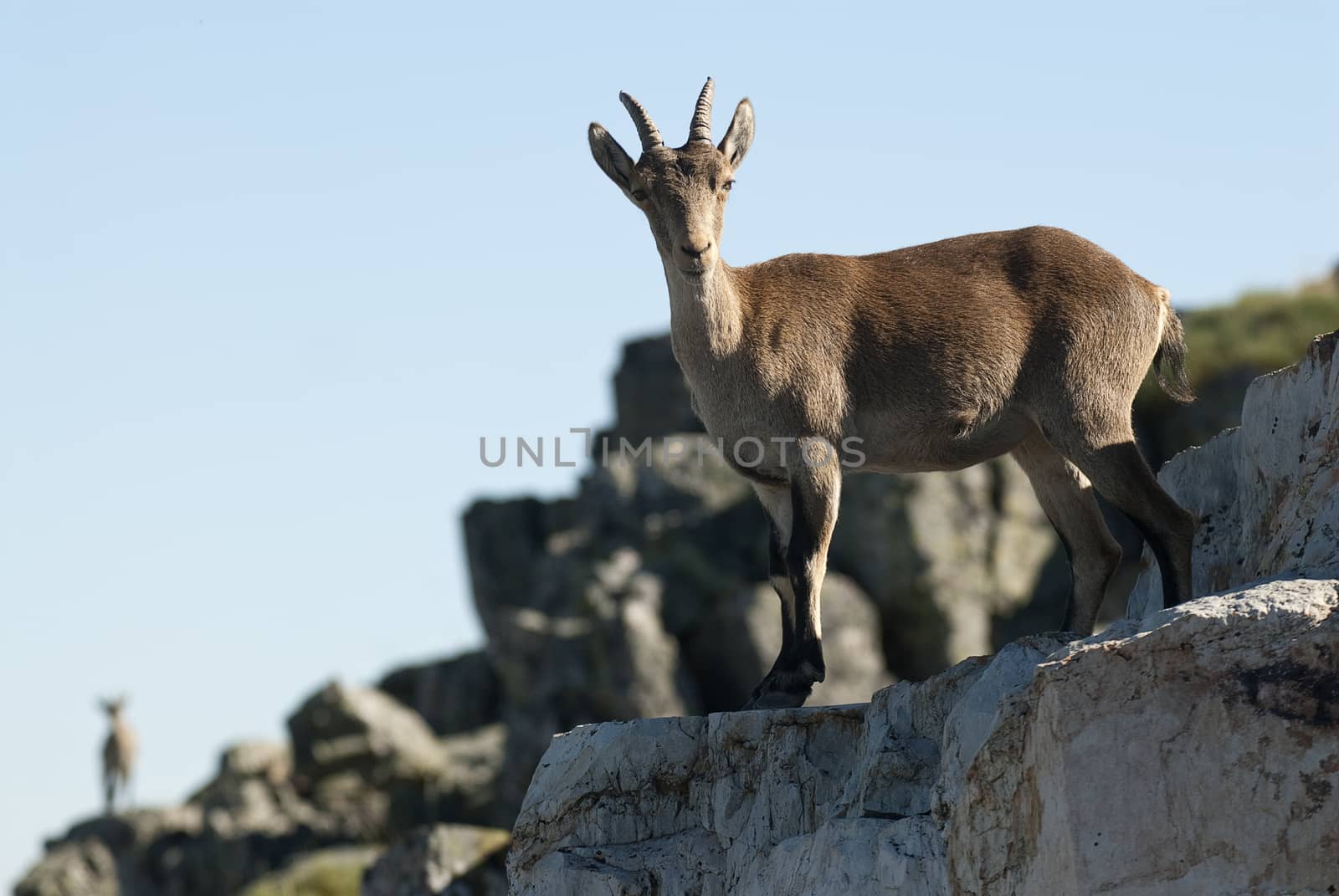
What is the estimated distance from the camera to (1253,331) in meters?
34.6

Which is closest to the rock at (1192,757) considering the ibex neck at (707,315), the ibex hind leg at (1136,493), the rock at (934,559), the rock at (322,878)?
the ibex hind leg at (1136,493)

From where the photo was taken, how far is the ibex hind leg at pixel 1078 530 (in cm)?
1005

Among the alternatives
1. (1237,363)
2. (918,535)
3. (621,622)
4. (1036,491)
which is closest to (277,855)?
(621,622)

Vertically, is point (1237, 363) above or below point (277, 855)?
above

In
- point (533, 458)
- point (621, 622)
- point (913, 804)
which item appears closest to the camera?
point (913, 804)

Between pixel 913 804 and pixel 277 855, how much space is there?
2502 cm

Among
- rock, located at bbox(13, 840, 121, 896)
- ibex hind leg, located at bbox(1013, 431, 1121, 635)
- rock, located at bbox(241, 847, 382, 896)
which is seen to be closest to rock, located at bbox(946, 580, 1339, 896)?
ibex hind leg, located at bbox(1013, 431, 1121, 635)

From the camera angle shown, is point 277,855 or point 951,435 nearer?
point 951,435

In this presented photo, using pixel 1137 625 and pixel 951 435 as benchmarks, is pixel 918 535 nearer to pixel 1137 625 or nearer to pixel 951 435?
A: pixel 951 435

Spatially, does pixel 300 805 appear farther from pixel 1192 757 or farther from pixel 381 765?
pixel 1192 757

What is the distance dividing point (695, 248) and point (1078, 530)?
3.13 metres

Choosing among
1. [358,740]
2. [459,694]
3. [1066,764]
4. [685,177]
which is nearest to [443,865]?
[685,177]

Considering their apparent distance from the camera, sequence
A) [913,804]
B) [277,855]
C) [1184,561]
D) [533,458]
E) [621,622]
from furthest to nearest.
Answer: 1. [277,855]
2. [621,622]
3. [533,458]
4. [1184,561]
5. [913,804]

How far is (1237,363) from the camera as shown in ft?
105
